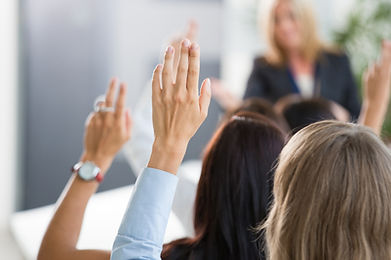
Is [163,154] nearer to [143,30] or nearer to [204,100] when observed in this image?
[204,100]

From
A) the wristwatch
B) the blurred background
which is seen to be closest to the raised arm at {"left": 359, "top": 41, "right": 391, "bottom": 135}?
the wristwatch

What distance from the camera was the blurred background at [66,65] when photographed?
133 inches

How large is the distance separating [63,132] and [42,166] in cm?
28

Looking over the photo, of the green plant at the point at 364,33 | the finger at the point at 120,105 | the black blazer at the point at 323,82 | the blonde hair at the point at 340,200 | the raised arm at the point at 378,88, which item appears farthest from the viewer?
the green plant at the point at 364,33

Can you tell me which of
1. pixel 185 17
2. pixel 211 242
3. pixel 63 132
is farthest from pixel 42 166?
pixel 211 242

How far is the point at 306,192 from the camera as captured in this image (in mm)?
793

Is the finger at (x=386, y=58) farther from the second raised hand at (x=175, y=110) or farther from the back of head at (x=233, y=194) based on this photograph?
the second raised hand at (x=175, y=110)

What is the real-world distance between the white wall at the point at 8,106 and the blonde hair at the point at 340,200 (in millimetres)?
2924

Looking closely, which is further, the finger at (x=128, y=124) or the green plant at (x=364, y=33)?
the green plant at (x=364, y=33)

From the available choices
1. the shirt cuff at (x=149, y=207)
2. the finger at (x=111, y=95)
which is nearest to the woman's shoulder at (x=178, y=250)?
the shirt cuff at (x=149, y=207)

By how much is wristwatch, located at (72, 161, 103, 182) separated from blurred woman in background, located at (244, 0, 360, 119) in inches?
69.2

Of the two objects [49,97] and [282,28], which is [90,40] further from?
[282,28]

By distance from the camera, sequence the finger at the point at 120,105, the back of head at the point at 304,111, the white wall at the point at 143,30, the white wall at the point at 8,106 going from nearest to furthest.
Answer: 1. the finger at the point at 120,105
2. the back of head at the point at 304,111
3. the white wall at the point at 8,106
4. the white wall at the point at 143,30

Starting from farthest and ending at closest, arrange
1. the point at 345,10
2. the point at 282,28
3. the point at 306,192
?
1. the point at 345,10
2. the point at 282,28
3. the point at 306,192
